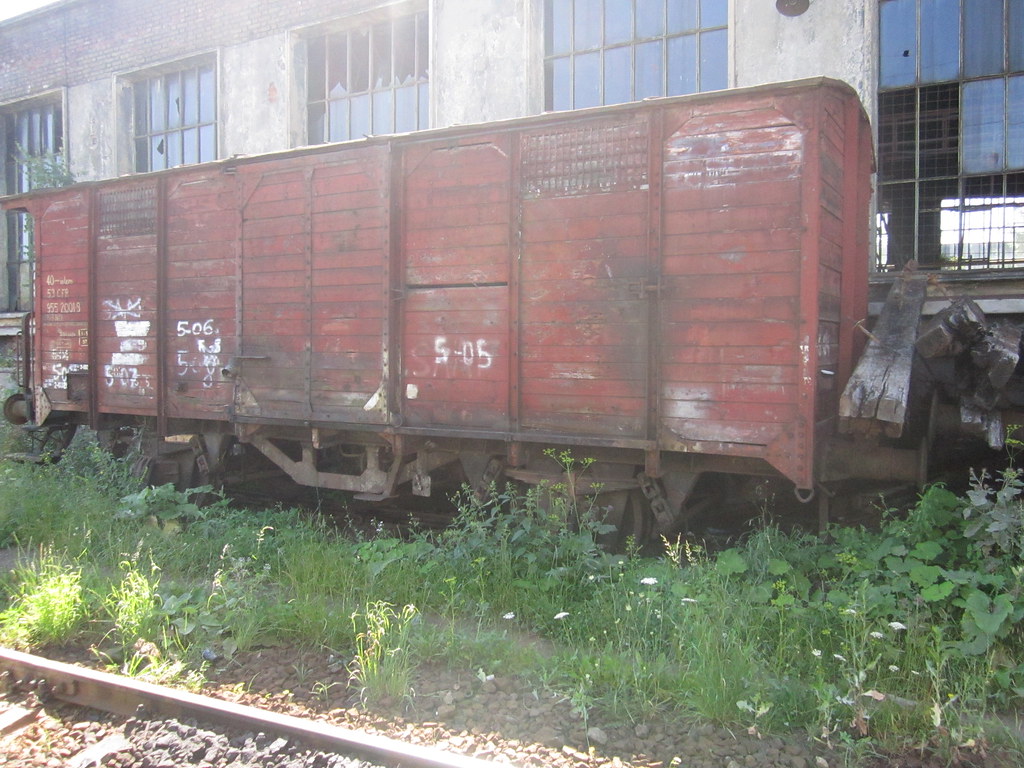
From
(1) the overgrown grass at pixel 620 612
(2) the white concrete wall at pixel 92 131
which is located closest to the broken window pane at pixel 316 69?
(2) the white concrete wall at pixel 92 131

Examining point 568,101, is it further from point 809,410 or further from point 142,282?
point 809,410

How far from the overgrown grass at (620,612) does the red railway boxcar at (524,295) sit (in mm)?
713

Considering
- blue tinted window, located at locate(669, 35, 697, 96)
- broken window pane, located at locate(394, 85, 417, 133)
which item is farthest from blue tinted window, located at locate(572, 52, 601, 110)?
broken window pane, located at locate(394, 85, 417, 133)

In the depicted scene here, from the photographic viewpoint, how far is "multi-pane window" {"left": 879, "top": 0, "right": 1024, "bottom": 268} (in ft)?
23.3

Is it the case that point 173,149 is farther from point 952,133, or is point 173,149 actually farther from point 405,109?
point 952,133

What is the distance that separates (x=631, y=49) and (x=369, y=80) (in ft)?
13.4

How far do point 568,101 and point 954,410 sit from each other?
19.7ft

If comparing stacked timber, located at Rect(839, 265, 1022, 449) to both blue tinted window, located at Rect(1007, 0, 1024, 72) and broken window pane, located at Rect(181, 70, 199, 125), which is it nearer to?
blue tinted window, located at Rect(1007, 0, 1024, 72)

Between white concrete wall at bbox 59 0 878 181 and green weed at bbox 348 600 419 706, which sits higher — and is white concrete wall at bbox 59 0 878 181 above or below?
above

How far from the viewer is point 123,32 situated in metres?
13.1

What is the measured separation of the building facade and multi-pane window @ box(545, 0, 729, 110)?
0.02 meters

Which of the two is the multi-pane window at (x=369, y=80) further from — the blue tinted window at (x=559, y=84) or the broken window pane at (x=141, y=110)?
the broken window pane at (x=141, y=110)

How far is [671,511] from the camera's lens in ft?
17.4

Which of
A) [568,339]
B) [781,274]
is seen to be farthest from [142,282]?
[781,274]
